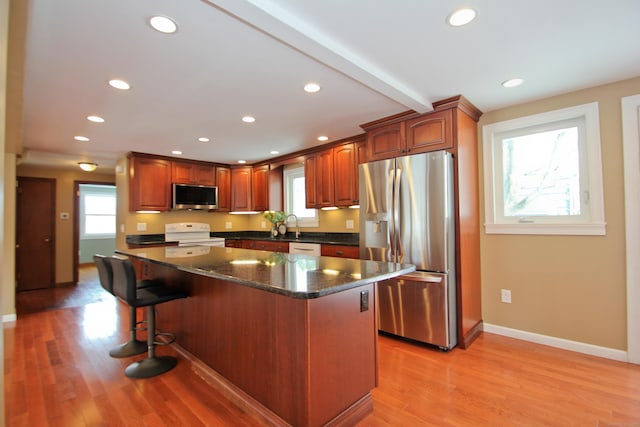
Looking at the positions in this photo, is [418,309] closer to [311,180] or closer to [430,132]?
[430,132]

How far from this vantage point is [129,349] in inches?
109

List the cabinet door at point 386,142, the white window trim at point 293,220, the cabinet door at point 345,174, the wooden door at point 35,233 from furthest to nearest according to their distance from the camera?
the wooden door at point 35,233
the white window trim at point 293,220
the cabinet door at point 345,174
the cabinet door at point 386,142

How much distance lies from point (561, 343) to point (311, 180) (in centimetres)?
328

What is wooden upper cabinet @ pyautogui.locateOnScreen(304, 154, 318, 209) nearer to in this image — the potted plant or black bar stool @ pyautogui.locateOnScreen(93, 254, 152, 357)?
the potted plant

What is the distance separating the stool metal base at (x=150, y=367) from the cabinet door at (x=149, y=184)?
282 cm

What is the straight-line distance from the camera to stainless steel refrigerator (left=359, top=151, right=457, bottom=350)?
8.93 feet

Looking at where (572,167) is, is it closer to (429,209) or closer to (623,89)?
(623,89)

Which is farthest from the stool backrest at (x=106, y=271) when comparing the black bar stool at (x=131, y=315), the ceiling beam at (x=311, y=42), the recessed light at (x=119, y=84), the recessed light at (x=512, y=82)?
the recessed light at (x=512, y=82)

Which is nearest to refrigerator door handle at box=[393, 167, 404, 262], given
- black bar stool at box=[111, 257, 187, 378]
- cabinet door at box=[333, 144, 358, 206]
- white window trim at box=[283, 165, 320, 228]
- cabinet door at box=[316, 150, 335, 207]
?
cabinet door at box=[333, 144, 358, 206]

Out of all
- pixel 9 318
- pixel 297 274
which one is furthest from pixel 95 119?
pixel 297 274

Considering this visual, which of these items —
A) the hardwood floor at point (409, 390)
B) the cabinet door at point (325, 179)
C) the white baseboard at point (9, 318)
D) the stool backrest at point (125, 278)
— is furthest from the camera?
the cabinet door at point (325, 179)

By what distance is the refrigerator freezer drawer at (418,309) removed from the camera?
2715 millimetres

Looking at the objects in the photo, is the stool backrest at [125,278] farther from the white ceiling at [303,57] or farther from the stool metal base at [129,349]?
the white ceiling at [303,57]

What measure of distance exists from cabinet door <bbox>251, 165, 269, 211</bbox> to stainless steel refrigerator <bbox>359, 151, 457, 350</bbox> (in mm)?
2662
